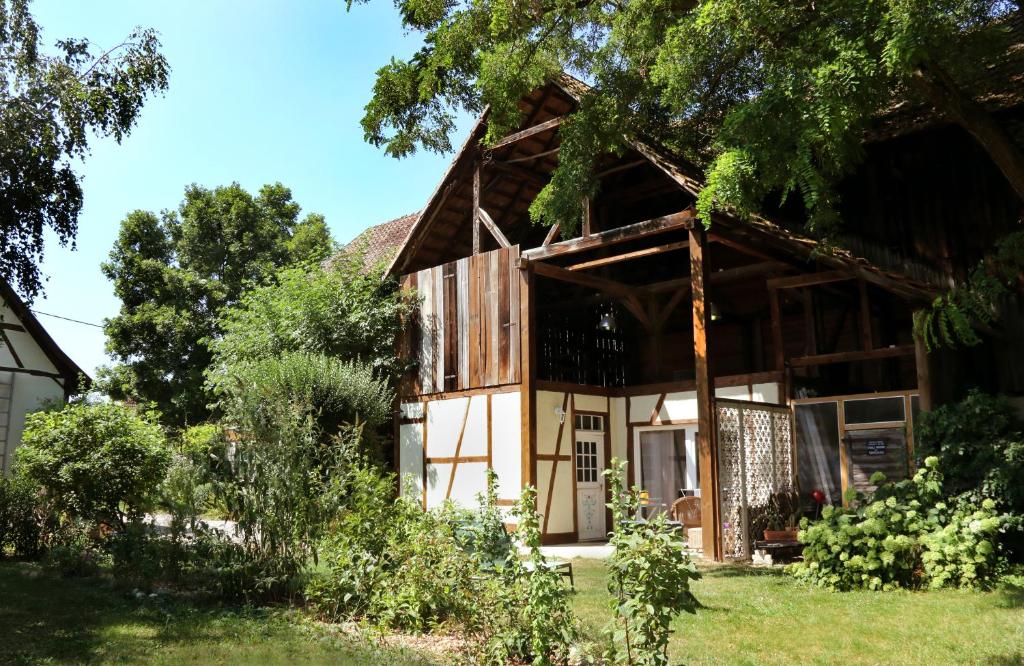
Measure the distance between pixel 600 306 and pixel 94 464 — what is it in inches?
369

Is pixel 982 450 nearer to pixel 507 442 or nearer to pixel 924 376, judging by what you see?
pixel 924 376

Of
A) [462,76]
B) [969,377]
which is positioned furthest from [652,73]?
[969,377]

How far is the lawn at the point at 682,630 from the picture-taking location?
5.59 m

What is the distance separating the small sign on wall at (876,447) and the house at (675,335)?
5 centimetres

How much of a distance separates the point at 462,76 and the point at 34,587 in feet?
25.4

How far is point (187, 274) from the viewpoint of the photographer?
2283 centimetres

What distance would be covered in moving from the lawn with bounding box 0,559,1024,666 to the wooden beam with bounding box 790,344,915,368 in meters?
4.35

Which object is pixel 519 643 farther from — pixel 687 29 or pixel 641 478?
pixel 641 478

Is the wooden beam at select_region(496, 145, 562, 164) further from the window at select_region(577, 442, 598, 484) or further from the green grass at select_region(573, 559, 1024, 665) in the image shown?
the green grass at select_region(573, 559, 1024, 665)

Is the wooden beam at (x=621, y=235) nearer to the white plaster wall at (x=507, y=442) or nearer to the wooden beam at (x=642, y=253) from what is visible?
the wooden beam at (x=642, y=253)

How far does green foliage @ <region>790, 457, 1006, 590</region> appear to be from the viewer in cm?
794

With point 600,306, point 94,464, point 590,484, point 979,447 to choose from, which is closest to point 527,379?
point 590,484

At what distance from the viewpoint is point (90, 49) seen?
37.0ft

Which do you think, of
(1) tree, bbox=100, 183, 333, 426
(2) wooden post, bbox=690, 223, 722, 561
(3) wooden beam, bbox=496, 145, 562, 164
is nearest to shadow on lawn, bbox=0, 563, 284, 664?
(2) wooden post, bbox=690, 223, 722, 561
